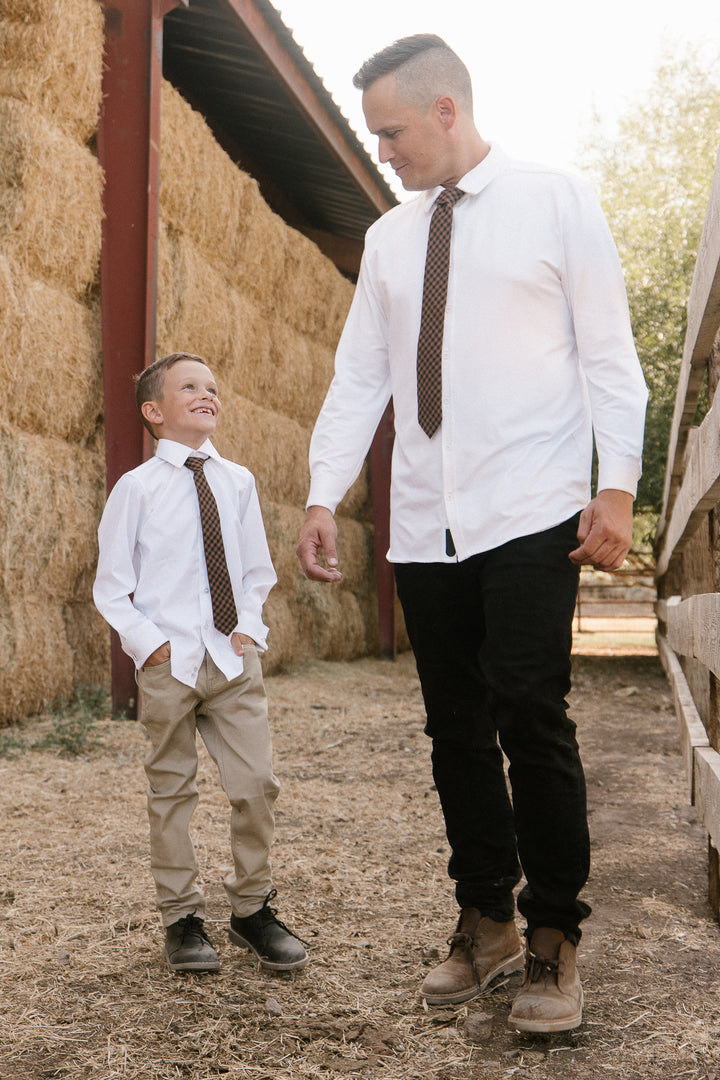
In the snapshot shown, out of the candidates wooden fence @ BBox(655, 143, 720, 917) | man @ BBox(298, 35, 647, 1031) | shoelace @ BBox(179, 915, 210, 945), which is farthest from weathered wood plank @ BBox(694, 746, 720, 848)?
shoelace @ BBox(179, 915, 210, 945)

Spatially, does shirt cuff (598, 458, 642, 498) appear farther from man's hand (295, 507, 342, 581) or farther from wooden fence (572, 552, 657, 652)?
wooden fence (572, 552, 657, 652)

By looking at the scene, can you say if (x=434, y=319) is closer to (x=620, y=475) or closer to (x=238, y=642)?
(x=620, y=475)

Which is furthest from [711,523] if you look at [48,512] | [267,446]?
[267,446]

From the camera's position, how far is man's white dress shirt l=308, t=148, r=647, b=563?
2.10m

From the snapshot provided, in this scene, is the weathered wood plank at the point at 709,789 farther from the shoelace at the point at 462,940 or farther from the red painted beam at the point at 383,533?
the red painted beam at the point at 383,533

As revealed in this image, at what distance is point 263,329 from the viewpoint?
25.7ft

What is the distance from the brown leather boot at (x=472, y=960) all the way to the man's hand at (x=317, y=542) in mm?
840

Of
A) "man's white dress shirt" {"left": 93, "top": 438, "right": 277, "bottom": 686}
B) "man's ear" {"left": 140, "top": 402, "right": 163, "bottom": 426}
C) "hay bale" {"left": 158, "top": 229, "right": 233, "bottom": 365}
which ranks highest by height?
"hay bale" {"left": 158, "top": 229, "right": 233, "bottom": 365}

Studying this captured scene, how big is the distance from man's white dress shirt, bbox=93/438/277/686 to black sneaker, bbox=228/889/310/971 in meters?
0.59

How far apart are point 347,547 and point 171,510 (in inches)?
304

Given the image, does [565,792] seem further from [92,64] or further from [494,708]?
[92,64]

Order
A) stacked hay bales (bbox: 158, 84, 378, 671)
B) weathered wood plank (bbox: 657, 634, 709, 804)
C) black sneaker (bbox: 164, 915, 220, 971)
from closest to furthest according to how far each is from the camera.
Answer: black sneaker (bbox: 164, 915, 220, 971)
weathered wood plank (bbox: 657, 634, 709, 804)
stacked hay bales (bbox: 158, 84, 378, 671)

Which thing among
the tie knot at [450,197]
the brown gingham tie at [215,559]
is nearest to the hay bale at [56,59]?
the brown gingham tie at [215,559]

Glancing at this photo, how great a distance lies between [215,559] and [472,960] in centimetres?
112
